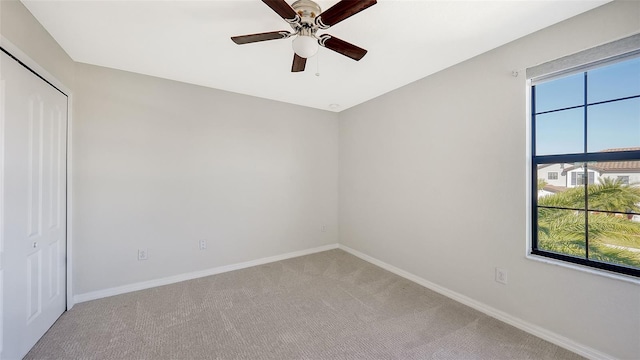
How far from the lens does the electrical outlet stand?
6.98ft

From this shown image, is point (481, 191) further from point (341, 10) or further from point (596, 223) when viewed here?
point (341, 10)

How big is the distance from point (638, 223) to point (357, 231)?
2.77m

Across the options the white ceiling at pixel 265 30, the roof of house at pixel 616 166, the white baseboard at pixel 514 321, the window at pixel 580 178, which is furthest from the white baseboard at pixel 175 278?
the roof of house at pixel 616 166

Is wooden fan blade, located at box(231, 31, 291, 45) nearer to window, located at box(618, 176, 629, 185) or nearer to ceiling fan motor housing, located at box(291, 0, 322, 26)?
ceiling fan motor housing, located at box(291, 0, 322, 26)

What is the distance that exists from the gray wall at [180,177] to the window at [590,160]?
282 cm

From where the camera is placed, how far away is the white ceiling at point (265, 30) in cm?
166

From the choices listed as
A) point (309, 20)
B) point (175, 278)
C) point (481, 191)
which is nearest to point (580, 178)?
point (481, 191)

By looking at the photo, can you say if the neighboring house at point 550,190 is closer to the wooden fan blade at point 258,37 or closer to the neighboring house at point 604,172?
the neighboring house at point 604,172

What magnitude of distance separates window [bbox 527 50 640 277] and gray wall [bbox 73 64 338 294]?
9.26 feet

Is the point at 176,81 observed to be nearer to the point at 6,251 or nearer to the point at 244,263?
the point at 6,251

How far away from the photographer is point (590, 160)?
5.74 feet

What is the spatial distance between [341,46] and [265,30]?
2.24 ft

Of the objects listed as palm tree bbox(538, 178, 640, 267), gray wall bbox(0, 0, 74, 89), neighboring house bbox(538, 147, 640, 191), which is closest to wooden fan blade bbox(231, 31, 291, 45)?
gray wall bbox(0, 0, 74, 89)

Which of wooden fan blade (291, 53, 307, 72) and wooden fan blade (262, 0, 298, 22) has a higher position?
wooden fan blade (262, 0, 298, 22)
